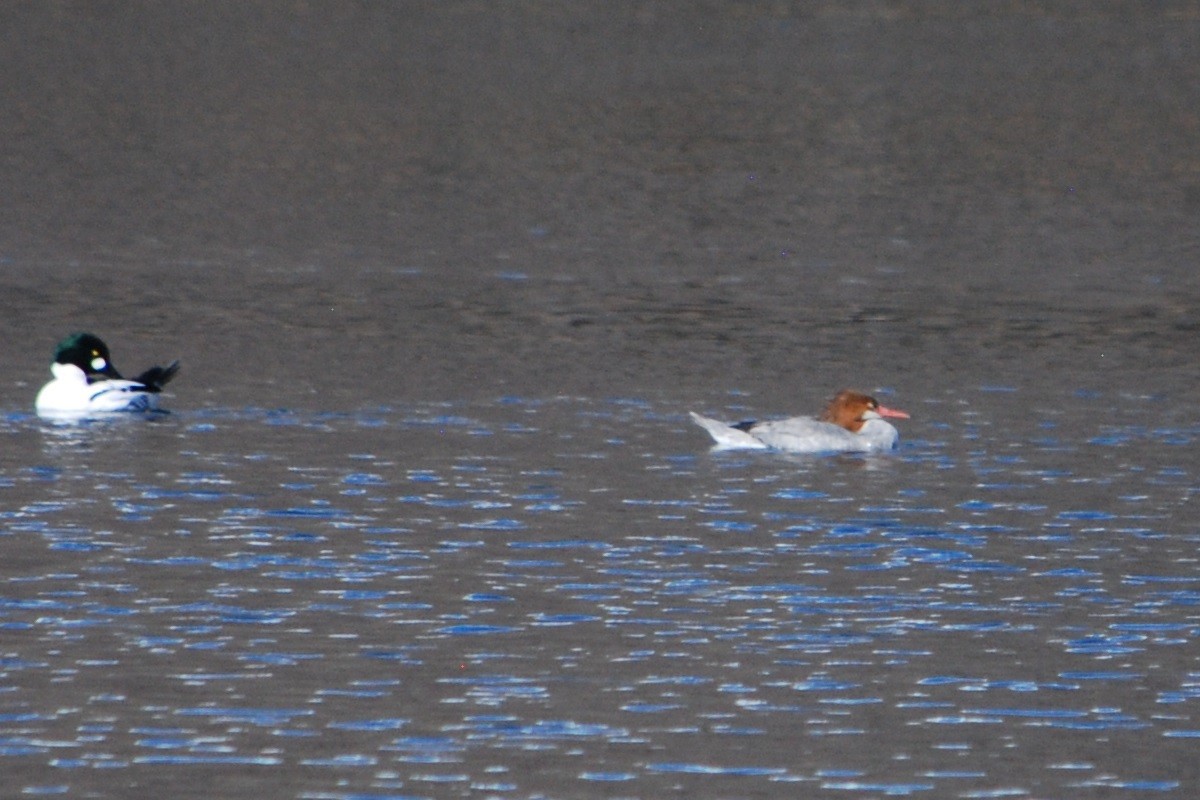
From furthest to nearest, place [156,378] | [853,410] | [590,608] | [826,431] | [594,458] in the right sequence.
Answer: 1. [156,378]
2. [853,410]
3. [826,431]
4. [594,458]
5. [590,608]

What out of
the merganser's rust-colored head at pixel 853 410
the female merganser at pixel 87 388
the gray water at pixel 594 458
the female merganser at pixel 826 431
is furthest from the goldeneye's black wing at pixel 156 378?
the merganser's rust-colored head at pixel 853 410

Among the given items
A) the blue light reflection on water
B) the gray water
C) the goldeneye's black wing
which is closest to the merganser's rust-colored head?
the blue light reflection on water

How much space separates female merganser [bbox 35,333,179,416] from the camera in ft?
62.8

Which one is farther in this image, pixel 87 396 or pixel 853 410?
pixel 87 396

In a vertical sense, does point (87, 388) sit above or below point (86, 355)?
below

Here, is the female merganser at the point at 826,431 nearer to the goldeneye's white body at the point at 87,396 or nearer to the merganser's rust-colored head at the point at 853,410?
the merganser's rust-colored head at the point at 853,410

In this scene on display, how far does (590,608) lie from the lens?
12797 millimetres

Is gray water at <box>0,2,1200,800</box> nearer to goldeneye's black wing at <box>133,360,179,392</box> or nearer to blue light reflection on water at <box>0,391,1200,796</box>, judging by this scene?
blue light reflection on water at <box>0,391,1200,796</box>

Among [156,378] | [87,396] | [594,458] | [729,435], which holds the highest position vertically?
[156,378]

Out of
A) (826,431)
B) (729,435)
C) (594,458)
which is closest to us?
(594,458)

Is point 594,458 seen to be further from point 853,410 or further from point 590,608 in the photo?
point 590,608

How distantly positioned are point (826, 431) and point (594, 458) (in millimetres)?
1870

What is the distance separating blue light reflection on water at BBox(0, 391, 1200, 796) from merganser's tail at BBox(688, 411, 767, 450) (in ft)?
0.65

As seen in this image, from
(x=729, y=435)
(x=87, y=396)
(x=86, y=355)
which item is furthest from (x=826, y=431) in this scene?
(x=86, y=355)
